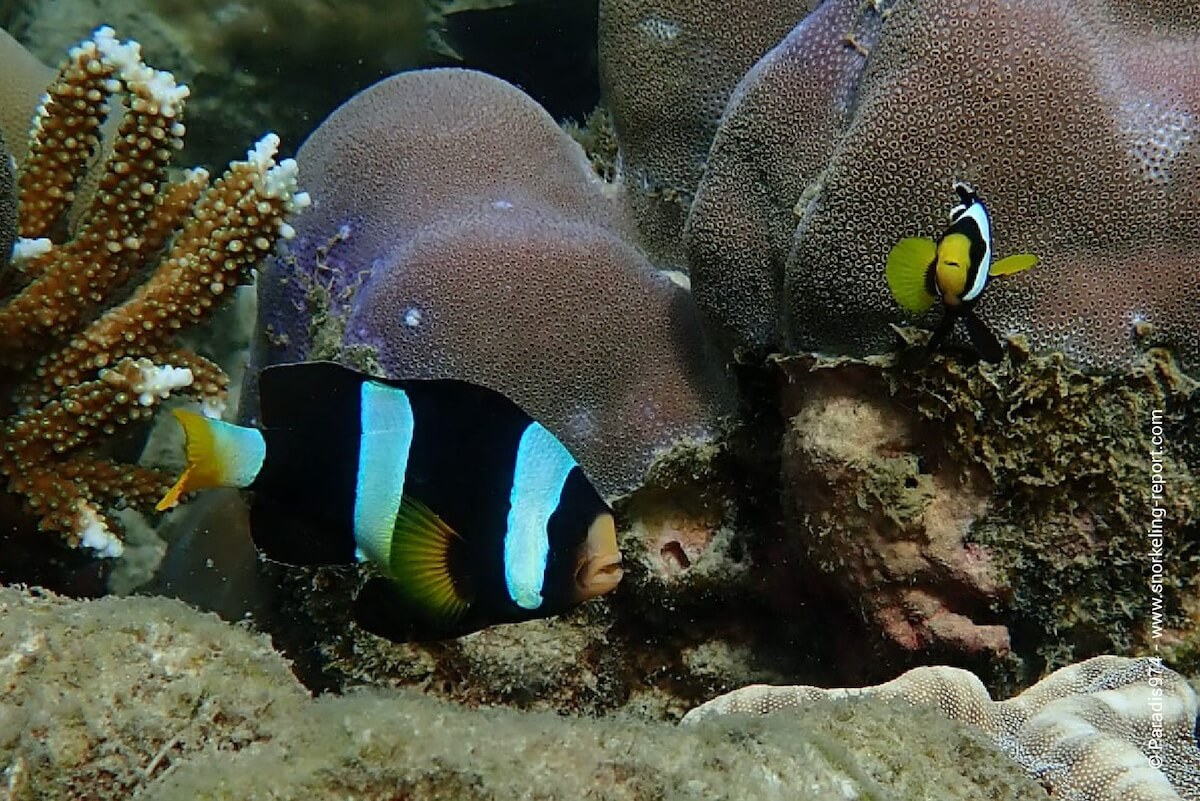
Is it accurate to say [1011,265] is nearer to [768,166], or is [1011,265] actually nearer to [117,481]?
[768,166]

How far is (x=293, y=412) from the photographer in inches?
62.4

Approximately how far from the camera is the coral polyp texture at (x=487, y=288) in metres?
2.60

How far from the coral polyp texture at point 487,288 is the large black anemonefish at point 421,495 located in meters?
0.97

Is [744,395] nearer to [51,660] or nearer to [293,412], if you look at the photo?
[293,412]

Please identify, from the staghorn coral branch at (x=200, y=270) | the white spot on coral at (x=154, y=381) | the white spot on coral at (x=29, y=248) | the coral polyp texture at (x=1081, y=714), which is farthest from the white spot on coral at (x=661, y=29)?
the coral polyp texture at (x=1081, y=714)

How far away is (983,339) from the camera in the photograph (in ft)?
6.64

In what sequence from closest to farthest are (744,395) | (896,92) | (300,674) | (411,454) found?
(411,454), (896,92), (744,395), (300,674)

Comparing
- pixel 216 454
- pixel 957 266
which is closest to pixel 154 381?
pixel 216 454

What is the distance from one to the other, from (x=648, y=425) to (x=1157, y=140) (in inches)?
61.4

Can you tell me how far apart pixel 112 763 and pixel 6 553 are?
1.73 metres

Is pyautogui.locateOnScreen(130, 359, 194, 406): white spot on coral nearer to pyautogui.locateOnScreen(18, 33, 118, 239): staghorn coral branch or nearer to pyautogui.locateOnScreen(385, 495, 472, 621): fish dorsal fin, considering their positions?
pyautogui.locateOnScreen(18, 33, 118, 239): staghorn coral branch

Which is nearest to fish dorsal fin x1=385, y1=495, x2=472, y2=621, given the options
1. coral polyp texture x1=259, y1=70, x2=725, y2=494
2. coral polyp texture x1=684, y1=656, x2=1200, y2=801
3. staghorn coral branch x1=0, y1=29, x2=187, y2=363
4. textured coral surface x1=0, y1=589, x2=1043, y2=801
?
textured coral surface x1=0, y1=589, x2=1043, y2=801

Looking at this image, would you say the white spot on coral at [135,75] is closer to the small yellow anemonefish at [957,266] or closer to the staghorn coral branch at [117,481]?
the staghorn coral branch at [117,481]

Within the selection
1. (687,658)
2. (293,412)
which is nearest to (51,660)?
(293,412)
